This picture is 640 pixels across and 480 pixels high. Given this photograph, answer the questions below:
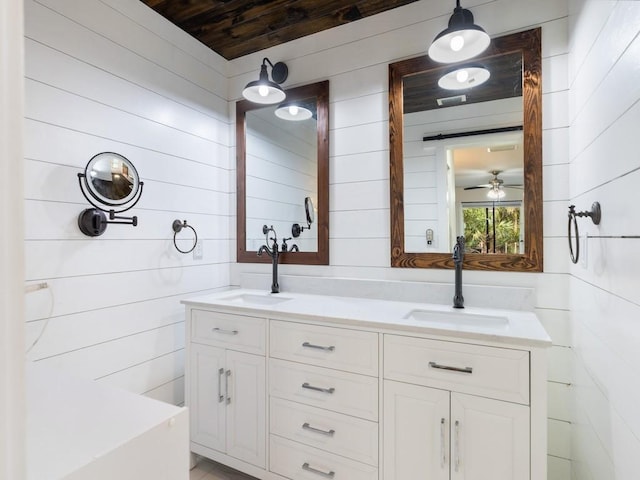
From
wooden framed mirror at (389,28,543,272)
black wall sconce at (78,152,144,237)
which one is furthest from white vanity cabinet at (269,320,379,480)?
black wall sconce at (78,152,144,237)

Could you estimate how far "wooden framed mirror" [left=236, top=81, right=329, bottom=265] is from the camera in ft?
7.18

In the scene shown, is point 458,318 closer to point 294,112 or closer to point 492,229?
point 492,229

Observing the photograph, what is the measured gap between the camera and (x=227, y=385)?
1.80 metres

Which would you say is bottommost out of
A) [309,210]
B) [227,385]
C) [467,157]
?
[227,385]

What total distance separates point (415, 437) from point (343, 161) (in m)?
1.53

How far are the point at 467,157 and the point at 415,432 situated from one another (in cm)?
139

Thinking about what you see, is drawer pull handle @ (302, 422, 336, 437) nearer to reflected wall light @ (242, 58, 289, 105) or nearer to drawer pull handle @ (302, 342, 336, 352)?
drawer pull handle @ (302, 342, 336, 352)

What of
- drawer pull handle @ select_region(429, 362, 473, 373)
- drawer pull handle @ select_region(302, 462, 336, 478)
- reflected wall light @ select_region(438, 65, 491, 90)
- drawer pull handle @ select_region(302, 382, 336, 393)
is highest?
reflected wall light @ select_region(438, 65, 491, 90)

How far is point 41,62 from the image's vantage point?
4.81ft

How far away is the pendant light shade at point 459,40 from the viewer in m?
1.49

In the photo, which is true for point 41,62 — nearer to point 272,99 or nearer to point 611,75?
point 272,99

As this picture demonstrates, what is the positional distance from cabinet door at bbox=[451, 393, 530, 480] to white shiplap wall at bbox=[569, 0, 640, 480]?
24 cm

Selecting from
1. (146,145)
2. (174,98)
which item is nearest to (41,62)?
(146,145)

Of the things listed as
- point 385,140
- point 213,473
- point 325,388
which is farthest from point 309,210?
point 213,473
